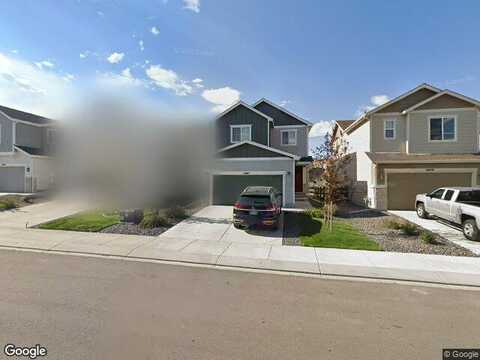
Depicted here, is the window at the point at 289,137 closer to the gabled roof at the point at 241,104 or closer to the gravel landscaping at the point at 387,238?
the gabled roof at the point at 241,104

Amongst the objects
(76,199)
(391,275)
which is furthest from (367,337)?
(76,199)

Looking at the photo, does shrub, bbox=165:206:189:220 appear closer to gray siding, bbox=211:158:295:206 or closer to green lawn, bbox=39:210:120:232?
green lawn, bbox=39:210:120:232

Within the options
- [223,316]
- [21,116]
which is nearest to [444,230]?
[223,316]

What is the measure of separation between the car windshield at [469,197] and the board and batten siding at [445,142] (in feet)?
21.7

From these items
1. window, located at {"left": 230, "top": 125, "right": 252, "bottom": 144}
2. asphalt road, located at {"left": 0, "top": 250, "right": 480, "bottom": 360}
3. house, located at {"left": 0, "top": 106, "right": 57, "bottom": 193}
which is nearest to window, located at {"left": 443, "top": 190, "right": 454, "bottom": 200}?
asphalt road, located at {"left": 0, "top": 250, "right": 480, "bottom": 360}

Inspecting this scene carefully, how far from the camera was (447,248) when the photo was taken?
817 centimetres

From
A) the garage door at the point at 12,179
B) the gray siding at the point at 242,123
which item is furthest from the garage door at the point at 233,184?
the garage door at the point at 12,179

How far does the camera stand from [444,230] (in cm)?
1062

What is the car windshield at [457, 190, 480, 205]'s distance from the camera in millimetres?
10073

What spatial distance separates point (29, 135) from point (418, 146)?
110 ft

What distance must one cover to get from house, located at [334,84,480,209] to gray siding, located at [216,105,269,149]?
673 cm

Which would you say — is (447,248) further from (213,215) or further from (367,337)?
(213,215)

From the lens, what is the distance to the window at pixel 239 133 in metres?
20.8

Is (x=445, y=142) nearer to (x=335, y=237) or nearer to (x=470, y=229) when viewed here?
(x=470, y=229)
